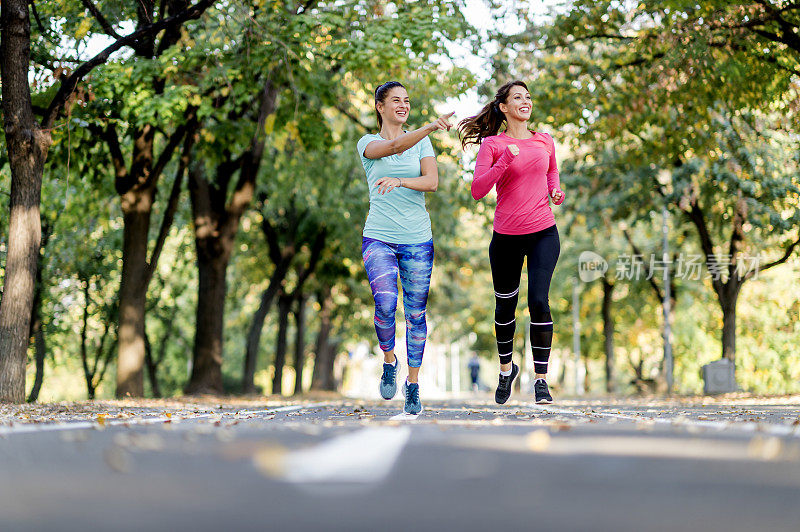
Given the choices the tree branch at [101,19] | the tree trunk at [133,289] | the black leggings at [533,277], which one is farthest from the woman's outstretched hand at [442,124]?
the tree trunk at [133,289]

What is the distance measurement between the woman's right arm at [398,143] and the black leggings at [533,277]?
4.56 ft

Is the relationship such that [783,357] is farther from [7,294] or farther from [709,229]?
[7,294]

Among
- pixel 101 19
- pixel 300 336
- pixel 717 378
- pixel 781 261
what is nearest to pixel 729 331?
pixel 781 261

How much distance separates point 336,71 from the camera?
61.7ft

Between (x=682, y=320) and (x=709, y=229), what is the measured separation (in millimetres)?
13276

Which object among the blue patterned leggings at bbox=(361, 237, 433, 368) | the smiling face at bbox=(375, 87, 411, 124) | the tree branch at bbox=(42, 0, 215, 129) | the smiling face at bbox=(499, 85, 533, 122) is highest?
the tree branch at bbox=(42, 0, 215, 129)

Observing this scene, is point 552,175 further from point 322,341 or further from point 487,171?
point 322,341

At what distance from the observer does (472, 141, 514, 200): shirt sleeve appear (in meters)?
7.58

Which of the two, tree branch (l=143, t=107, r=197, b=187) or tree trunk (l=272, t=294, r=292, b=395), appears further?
tree trunk (l=272, t=294, r=292, b=395)

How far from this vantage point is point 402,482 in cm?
280

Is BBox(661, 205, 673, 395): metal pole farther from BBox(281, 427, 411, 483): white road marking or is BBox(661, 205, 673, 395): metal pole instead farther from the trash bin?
BBox(281, 427, 411, 483): white road marking

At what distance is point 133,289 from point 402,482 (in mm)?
13139

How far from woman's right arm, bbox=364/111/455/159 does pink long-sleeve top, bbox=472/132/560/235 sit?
92cm
